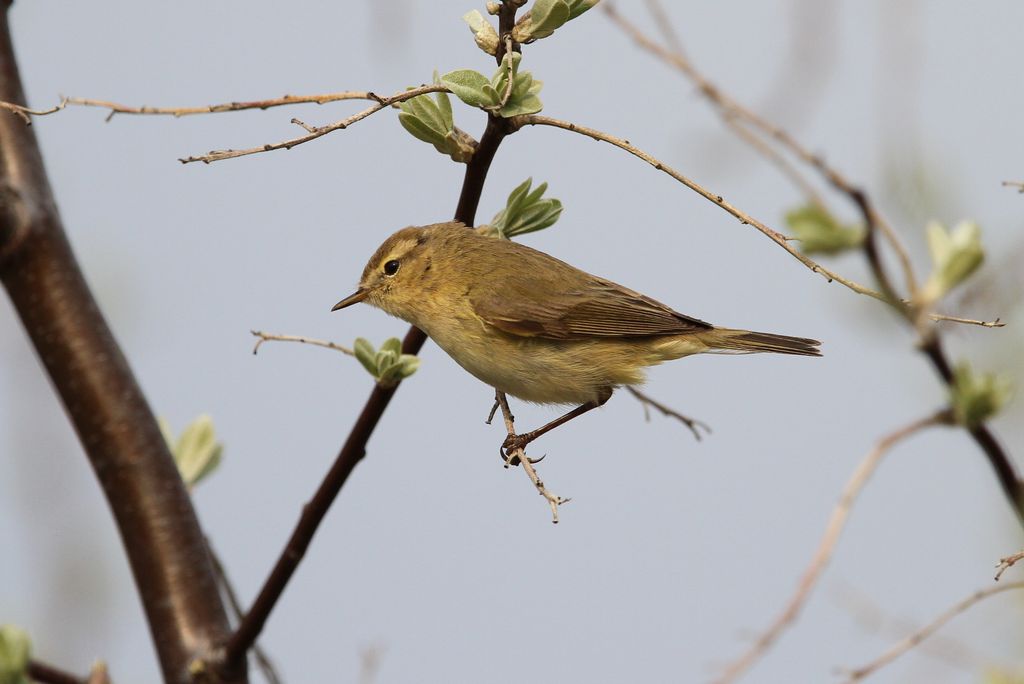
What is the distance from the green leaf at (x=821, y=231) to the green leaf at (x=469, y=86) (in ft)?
2.97

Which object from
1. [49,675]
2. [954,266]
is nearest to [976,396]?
[954,266]

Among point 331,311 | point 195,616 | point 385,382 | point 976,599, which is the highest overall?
point 331,311

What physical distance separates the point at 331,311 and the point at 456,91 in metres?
2.13

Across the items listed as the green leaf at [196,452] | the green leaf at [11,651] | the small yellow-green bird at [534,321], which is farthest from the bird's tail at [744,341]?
the green leaf at [11,651]

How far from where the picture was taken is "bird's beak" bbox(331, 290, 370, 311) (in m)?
4.07

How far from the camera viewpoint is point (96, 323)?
2.87 meters

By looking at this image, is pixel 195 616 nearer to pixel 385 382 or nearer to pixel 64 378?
pixel 64 378

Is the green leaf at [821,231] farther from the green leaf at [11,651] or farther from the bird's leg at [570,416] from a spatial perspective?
the bird's leg at [570,416]

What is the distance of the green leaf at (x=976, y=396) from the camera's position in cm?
129

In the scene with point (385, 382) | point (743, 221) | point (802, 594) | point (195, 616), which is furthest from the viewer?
point (195, 616)

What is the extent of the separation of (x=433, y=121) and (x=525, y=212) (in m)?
0.42

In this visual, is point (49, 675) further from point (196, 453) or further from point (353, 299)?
point (353, 299)

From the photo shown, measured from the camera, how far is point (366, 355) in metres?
2.33

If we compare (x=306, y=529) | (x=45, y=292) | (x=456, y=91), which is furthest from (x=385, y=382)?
(x=45, y=292)
